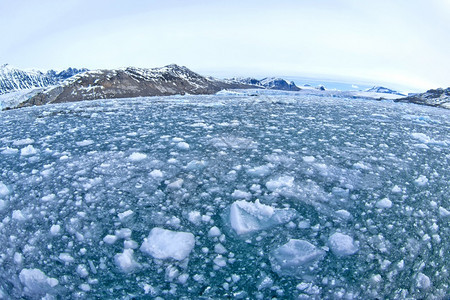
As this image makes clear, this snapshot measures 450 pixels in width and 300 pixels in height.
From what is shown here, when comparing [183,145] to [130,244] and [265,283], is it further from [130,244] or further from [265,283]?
[265,283]

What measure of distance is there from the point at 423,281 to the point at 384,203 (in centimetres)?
89

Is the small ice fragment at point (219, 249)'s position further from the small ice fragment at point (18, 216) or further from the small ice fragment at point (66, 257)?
the small ice fragment at point (18, 216)

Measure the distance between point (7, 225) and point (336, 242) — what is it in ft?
8.79

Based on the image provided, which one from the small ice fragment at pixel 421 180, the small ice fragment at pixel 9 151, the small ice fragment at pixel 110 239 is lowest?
the small ice fragment at pixel 9 151

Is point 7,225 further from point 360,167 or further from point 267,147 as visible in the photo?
point 360,167

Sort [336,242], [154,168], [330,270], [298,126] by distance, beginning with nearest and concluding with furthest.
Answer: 1. [330,270]
2. [336,242]
3. [154,168]
4. [298,126]

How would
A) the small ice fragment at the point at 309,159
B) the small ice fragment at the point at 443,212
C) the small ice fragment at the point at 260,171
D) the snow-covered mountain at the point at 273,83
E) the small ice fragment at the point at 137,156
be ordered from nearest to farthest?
the small ice fragment at the point at 443,212, the small ice fragment at the point at 260,171, the small ice fragment at the point at 137,156, the small ice fragment at the point at 309,159, the snow-covered mountain at the point at 273,83

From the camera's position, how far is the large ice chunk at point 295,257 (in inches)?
70.3

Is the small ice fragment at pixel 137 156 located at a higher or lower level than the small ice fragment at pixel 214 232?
lower

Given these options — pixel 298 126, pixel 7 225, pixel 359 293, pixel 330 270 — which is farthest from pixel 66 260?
pixel 298 126

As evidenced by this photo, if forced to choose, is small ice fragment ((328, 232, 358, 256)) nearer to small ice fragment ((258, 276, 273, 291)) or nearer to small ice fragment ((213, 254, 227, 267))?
small ice fragment ((258, 276, 273, 291))

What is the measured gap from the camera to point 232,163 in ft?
11.2

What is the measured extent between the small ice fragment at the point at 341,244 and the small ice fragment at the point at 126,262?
1438 mm

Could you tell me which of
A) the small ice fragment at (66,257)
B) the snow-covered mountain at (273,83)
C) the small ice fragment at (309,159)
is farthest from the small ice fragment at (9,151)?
the snow-covered mountain at (273,83)
